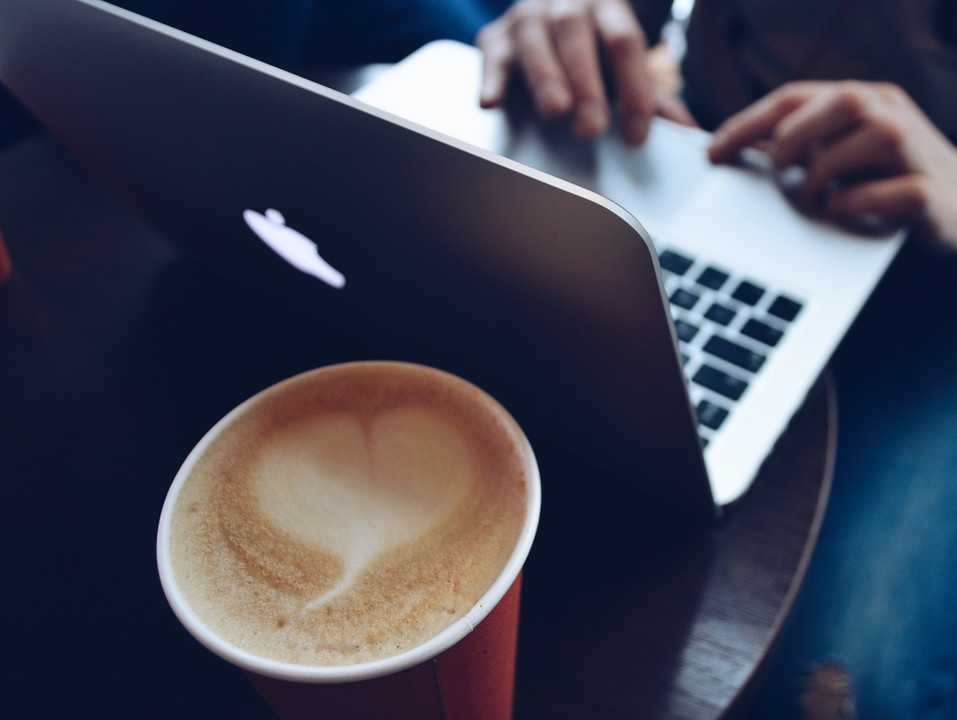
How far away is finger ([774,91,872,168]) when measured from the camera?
0.70 m

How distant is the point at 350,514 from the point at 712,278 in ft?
1.37

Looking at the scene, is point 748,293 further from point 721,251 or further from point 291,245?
point 291,245

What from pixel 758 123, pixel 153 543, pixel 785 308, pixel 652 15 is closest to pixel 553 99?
pixel 758 123

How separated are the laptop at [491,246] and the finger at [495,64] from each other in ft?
0.23

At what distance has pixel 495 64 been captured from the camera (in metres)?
0.79

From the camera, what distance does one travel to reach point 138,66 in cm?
42

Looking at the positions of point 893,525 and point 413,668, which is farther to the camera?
point 893,525

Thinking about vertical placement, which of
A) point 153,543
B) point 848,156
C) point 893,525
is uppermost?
point 848,156

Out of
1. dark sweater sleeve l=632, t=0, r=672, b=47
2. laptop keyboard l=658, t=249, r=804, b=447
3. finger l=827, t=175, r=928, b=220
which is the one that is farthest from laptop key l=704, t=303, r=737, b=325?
Result: dark sweater sleeve l=632, t=0, r=672, b=47

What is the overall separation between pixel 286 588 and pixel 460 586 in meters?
0.08

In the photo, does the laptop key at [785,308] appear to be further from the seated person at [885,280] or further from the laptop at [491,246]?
the seated person at [885,280]

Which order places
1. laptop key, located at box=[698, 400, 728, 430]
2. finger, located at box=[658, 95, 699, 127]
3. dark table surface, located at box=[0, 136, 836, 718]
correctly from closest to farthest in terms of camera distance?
dark table surface, located at box=[0, 136, 836, 718]
laptop key, located at box=[698, 400, 728, 430]
finger, located at box=[658, 95, 699, 127]

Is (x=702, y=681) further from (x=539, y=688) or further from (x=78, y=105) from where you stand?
(x=78, y=105)

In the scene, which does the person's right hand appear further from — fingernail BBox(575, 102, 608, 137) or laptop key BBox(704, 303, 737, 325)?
laptop key BBox(704, 303, 737, 325)
